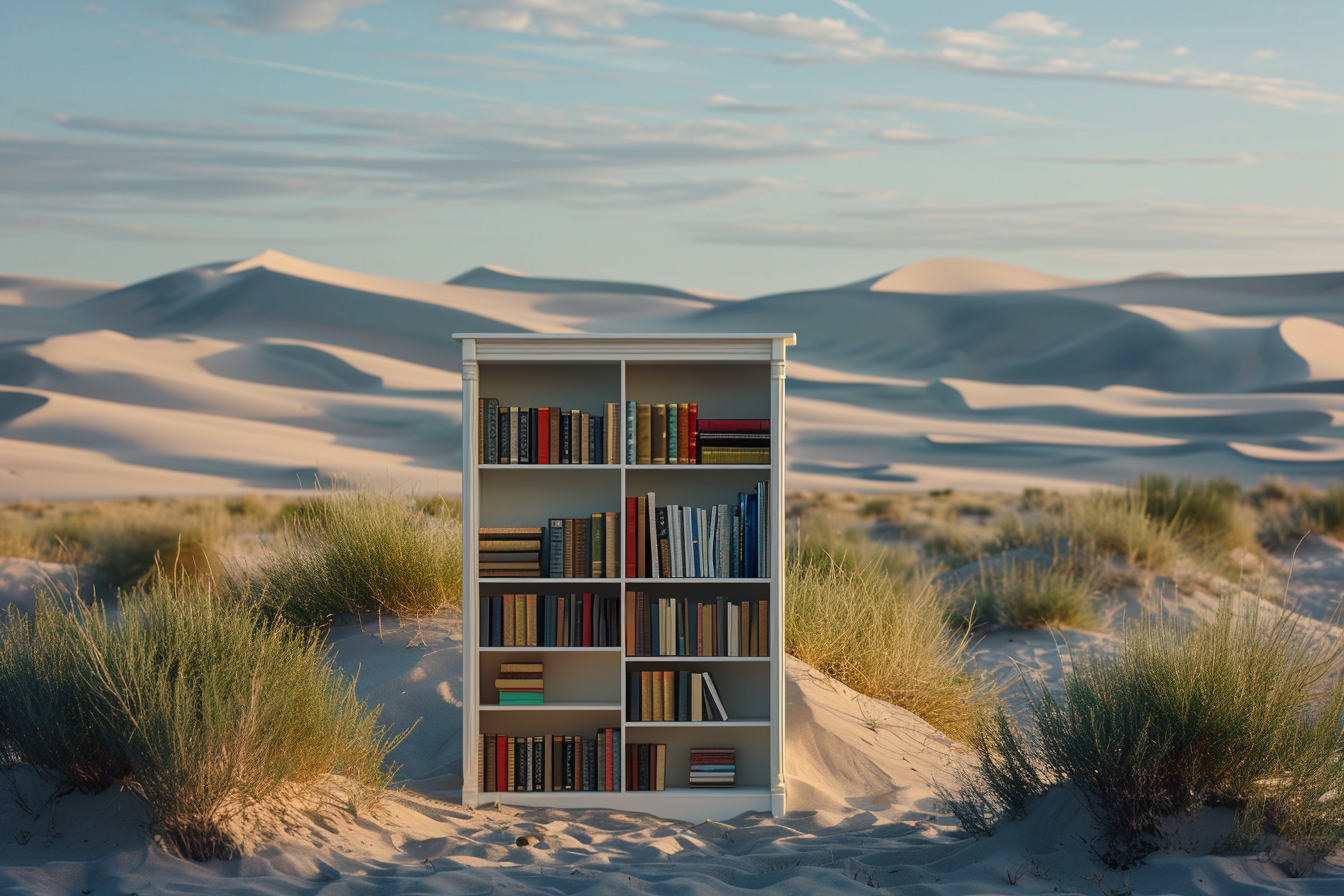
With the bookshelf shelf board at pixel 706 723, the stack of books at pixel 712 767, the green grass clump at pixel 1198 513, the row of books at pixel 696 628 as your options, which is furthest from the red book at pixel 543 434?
the green grass clump at pixel 1198 513

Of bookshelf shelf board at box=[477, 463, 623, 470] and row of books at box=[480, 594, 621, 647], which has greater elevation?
bookshelf shelf board at box=[477, 463, 623, 470]

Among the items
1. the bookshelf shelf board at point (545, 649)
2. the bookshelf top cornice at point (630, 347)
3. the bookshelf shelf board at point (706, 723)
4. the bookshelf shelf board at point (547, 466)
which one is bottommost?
the bookshelf shelf board at point (706, 723)

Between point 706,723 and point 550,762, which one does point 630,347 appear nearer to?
point 706,723

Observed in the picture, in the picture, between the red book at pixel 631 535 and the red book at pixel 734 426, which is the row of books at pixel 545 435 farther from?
the red book at pixel 734 426

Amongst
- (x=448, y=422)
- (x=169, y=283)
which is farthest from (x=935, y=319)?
(x=169, y=283)

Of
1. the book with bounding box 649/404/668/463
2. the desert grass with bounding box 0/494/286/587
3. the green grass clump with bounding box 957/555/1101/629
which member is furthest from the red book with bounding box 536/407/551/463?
the green grass clump with bounding box 957/555/1101/629

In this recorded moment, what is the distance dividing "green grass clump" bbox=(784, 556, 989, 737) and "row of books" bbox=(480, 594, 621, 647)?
1945 mm

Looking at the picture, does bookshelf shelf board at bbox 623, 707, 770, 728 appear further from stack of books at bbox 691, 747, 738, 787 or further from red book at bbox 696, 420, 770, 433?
red book at bbox 696, 420, 770, 433

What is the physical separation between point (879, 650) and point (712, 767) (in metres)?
1.92

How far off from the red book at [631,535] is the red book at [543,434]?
445 millimetres

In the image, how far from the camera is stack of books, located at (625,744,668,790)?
5.57 metres

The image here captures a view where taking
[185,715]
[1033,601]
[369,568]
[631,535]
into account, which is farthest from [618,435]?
[1033,601]

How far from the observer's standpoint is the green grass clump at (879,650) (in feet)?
23.2

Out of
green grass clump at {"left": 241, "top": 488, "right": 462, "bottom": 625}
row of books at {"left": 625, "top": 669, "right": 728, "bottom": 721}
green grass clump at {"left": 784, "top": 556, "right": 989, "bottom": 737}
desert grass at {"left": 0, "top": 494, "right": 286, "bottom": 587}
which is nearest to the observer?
row of books at {"left": 625, "top": 669, "right": 728, "bottom": 721}
